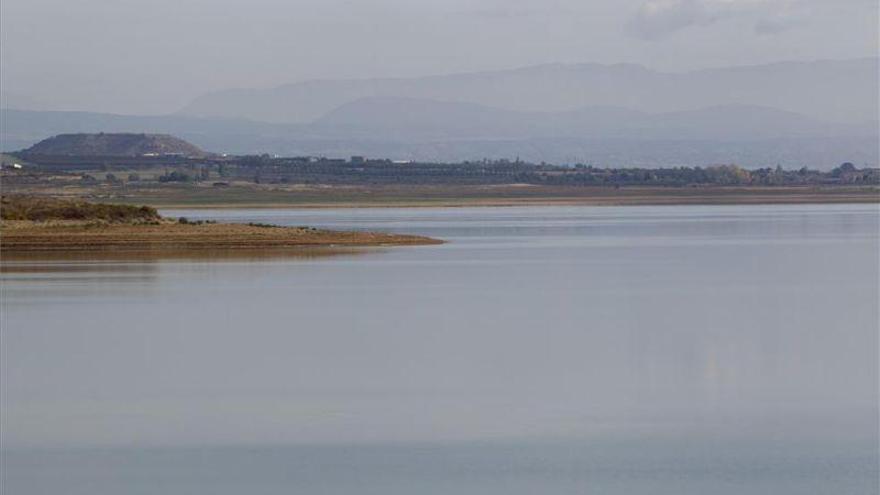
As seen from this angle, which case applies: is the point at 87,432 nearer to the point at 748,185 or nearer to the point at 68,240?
the point at 68,240

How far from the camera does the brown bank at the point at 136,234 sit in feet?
140

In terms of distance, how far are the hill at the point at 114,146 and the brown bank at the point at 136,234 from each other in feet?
355

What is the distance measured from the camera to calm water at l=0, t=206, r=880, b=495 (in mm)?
13180

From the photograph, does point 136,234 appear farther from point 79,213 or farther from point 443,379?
point 443,379

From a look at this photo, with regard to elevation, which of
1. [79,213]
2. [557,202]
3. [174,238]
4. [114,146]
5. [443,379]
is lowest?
[557,202]

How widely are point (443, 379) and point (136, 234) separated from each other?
27.1 m

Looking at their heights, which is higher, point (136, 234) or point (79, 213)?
point (79, 213)

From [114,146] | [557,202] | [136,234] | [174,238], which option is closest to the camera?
[174,238]

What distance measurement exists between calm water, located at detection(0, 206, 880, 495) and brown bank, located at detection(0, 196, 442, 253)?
701 cm

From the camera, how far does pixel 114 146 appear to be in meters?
161

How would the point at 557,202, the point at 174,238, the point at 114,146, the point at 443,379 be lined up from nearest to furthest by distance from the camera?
the point at 443,379, the point at 174,238, the point at 557,202, the point at 114,146

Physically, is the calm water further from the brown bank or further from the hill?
the hill

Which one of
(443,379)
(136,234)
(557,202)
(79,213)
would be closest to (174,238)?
(136,234)

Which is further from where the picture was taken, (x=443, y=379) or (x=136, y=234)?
(x=136, y=234)
